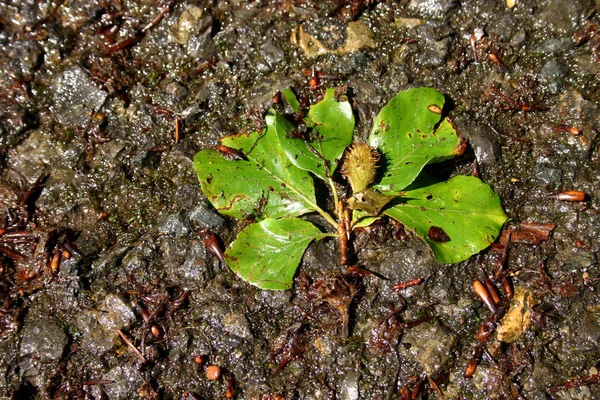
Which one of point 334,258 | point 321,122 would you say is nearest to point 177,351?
point 334,258

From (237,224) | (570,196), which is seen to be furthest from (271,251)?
(570,196)

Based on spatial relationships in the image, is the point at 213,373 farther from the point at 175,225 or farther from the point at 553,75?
the point at 553,75

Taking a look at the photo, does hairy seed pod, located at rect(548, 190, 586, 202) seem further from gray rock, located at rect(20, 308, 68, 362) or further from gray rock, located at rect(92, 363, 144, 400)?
gray rock, located at rect(20, 308, 68, 362)

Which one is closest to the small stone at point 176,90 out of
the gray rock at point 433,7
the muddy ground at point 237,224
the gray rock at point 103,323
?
the muddy ground at point 237,224

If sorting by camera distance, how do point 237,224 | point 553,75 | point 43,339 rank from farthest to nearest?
point 553,75
point 237,224
point 43,339

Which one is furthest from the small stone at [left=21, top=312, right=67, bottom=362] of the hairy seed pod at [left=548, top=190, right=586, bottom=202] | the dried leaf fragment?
the hairy seed pod at [left=548, top=190, right=586, bottom=202]
